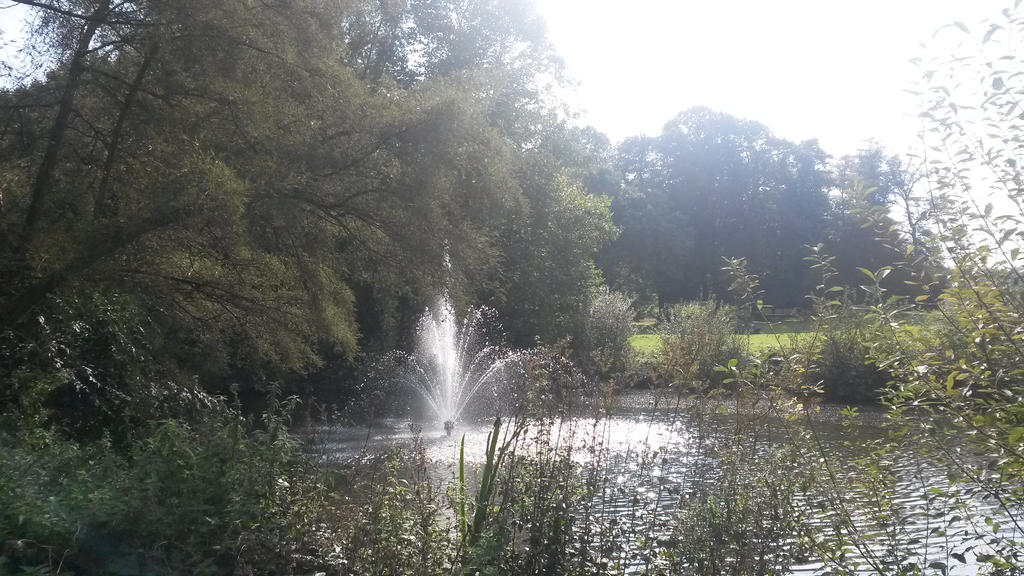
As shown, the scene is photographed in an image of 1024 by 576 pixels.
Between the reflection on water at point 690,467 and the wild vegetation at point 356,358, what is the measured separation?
0.08 meters

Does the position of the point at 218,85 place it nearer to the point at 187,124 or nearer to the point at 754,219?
the point at 187,124

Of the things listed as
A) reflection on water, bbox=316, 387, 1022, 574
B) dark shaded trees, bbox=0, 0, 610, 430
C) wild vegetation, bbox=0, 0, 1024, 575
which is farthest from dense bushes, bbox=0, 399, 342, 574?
dark shaded trees, bbox=0, 0, 610, 430

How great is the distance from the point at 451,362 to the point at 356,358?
2.04 metres

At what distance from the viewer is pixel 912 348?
3.96 metres

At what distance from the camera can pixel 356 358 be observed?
18656mm

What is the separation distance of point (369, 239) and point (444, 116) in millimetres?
1698

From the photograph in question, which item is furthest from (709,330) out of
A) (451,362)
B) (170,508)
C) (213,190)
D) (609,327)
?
(170,508)

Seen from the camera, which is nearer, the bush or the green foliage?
the green foliage

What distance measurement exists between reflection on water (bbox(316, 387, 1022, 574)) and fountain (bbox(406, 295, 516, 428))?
1528 millimetres

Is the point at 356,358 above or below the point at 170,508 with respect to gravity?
above

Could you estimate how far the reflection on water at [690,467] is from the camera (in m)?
4.80

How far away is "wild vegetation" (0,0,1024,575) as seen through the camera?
4.18 meters

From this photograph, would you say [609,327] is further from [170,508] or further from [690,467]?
[170,508]

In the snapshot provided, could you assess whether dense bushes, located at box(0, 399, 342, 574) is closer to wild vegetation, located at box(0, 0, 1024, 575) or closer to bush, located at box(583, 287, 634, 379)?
wild vegetation, located at box(0, 0, 1024, 575)
